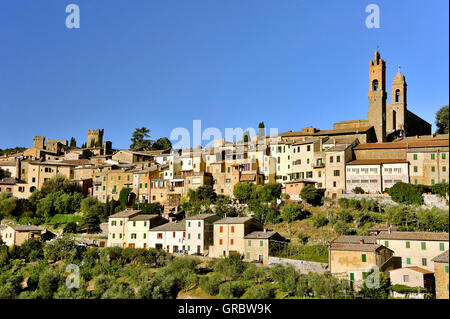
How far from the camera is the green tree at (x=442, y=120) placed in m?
64.4

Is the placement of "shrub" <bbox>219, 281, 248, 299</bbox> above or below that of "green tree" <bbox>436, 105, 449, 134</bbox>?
below

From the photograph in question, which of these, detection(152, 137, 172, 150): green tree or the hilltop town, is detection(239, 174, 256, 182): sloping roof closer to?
the hilltop town

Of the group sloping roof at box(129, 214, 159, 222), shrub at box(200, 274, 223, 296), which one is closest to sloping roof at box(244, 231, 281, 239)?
shrub at box(200, 274, 223, 296)

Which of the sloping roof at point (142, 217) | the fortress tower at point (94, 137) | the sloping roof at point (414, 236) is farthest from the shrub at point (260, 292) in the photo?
the fortress tower at point (94, 137)

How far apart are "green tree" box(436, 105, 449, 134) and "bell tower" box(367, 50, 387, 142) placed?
20.6ft

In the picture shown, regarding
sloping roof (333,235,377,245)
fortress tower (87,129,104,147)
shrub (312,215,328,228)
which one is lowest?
sloping roof (333,235,377,245)

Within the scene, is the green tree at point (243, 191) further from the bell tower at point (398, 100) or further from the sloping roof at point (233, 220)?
the bell tower at point (398, 100)

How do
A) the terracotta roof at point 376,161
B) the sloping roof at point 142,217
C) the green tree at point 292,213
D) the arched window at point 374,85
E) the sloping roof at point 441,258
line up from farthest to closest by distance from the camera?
the arched window at point 374,85
the sloping roof at point 142,217
the terracotta roof at point 376,161
the green tree at point 292,213
the sloping roof at point 441,258

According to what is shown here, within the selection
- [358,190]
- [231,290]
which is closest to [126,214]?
[231,290]

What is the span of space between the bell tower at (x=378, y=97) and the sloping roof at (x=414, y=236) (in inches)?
1073

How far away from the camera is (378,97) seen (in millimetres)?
68312

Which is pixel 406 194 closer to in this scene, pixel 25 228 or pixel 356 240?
pixel 356 240

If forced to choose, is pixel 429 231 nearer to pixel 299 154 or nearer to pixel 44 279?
pixel 299 154

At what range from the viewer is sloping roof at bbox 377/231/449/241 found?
129 feet
